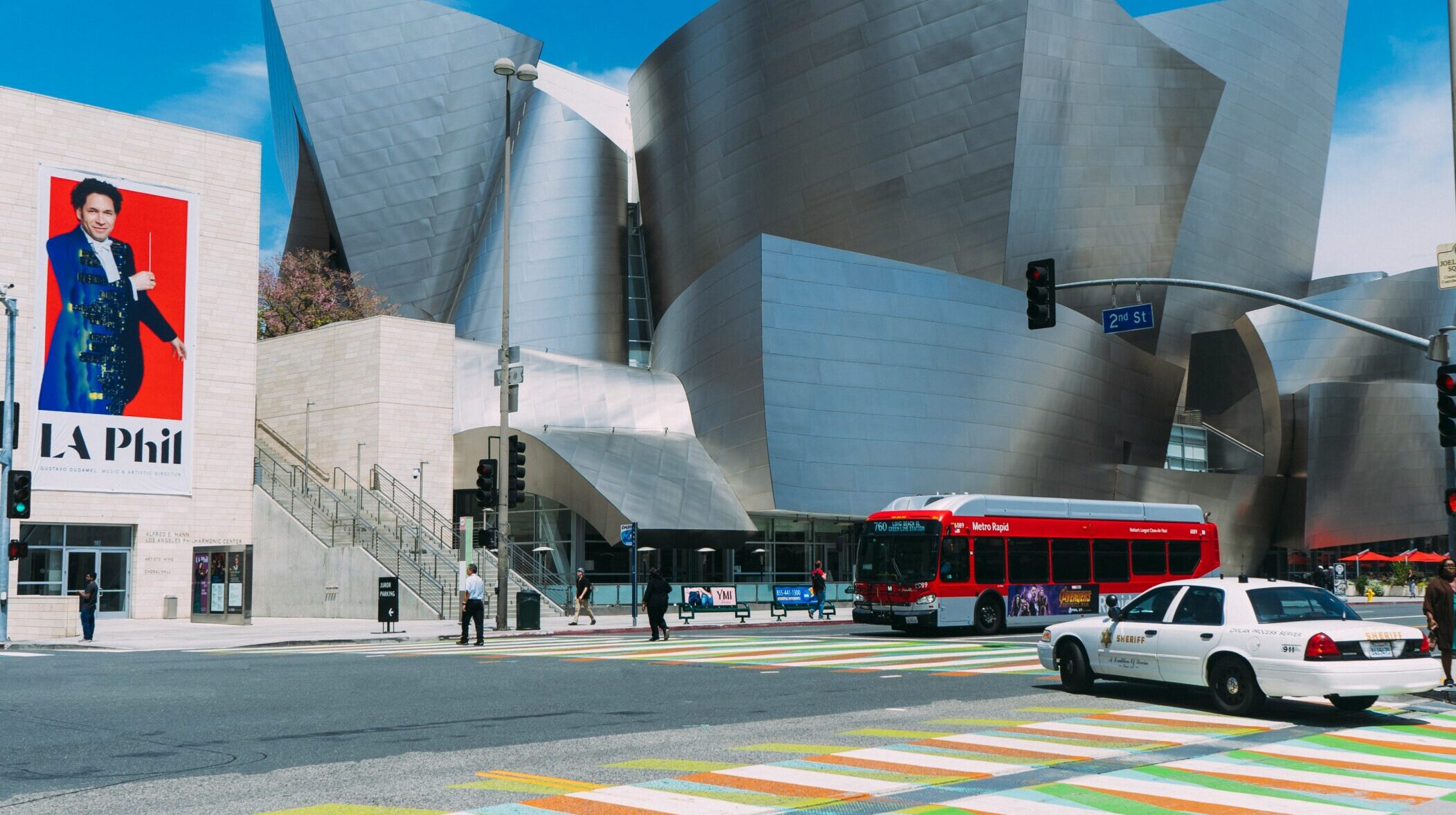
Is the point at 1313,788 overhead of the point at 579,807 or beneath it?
beneath

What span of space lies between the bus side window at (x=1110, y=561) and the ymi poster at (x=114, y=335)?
28.2 metres

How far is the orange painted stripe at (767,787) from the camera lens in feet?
27.9

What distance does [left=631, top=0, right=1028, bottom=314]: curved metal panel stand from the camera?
52281mm

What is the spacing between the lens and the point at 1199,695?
1540 centimetres

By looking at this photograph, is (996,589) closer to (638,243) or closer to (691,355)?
(691,355)

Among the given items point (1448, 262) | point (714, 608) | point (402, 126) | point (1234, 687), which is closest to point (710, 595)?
point (714, 608)

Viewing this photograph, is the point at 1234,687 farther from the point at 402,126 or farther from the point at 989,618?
the point at 402,126

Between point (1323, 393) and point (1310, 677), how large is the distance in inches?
1984

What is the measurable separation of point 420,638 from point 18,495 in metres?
9.09

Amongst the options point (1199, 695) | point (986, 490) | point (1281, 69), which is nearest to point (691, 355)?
point (986, 490)

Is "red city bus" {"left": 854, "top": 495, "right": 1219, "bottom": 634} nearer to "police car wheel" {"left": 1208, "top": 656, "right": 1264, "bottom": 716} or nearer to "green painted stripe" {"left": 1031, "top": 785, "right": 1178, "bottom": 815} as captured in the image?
"police car wheel" {"left": 1208, "top": 656, "right": 1264, "bottom": 716}

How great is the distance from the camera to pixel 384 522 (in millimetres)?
45344

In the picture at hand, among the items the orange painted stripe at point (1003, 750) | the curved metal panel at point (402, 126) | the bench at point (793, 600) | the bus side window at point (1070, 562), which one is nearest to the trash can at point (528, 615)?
the bench at point (793, 600)

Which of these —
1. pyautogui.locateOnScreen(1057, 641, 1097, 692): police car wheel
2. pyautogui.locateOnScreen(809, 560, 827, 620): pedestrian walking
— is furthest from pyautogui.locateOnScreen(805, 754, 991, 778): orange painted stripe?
pyautogui.locateOnScreen(809, 560, 827, 620): pedestrian walking
